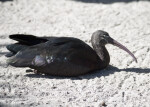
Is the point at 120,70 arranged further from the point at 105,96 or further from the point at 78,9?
the point at 78,9

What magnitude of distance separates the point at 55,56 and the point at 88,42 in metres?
2.31

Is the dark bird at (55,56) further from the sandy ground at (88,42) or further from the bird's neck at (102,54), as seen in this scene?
the sandy ground at (88,42)

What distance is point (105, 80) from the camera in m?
7.55

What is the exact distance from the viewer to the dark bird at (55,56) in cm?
738

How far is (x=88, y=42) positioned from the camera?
961 centimetres

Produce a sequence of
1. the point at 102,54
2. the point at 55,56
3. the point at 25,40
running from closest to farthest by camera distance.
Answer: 1. the point at 55,56
2. the point at 25,40
3. the point at 102,54

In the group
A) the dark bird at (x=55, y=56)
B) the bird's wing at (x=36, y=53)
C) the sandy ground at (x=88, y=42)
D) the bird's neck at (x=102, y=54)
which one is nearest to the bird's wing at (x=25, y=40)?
the dark bird at (x=55, y=56)

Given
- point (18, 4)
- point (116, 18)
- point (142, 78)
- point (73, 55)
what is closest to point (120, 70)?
point (142, 78)

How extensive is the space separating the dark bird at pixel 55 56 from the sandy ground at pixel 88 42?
179mm

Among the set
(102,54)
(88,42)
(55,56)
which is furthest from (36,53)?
(88,42)

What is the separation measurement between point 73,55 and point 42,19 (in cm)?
391

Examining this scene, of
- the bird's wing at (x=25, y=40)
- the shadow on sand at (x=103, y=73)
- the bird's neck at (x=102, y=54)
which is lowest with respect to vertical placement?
the shadow on sand at (x=103, y=73)

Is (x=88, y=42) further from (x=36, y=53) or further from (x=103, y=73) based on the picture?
(x=36, y=53)

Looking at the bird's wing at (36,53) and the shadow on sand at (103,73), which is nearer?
the bird's wing at (36,53)
